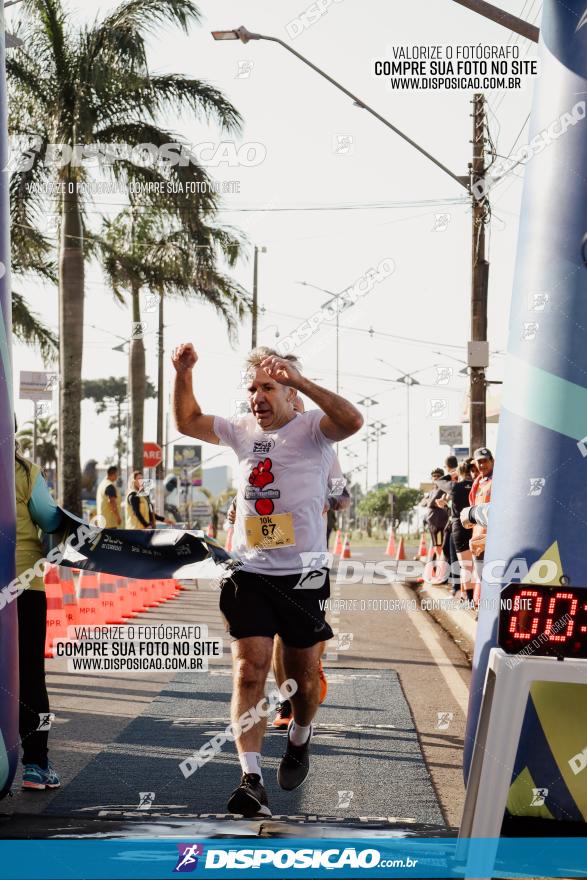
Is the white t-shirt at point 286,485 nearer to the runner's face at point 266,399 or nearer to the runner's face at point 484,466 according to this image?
the runner's face at point 266,399

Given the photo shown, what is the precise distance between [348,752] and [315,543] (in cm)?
200

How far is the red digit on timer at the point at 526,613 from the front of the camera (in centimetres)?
417

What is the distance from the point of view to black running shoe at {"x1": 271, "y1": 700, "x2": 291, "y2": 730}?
8.63 m

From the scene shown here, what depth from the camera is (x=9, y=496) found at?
240 inches

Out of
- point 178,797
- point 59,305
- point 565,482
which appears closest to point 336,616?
point 59,305

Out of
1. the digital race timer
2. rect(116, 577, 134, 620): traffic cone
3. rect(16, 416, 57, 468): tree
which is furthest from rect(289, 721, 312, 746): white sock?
rect(16, 416, 57, 468): tree

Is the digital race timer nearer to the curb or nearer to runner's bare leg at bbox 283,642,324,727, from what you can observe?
runner's bare leg at bbox 283,642,324,727

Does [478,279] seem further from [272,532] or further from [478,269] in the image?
[272,532]

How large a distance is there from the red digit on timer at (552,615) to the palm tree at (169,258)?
1954 centimetres

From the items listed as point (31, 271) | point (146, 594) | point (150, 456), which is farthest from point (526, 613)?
point (150, 456)

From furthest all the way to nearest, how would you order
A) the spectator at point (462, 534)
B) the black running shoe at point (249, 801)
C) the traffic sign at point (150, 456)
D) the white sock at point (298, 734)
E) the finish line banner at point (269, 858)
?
1. the traffic sign at point (150, 456)
2. the spectator at point (462, 534)
3. the white sock at point (298, 734)
4. the black running shoe at point (249, 801)
5. the finish line banner at point (269, 858)

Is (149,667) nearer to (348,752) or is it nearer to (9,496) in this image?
(348,752)

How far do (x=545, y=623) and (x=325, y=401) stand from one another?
7.42 ft

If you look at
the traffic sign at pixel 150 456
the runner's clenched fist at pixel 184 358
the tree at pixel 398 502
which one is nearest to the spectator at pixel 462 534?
the runner's clenched fist at pixel 184 358
